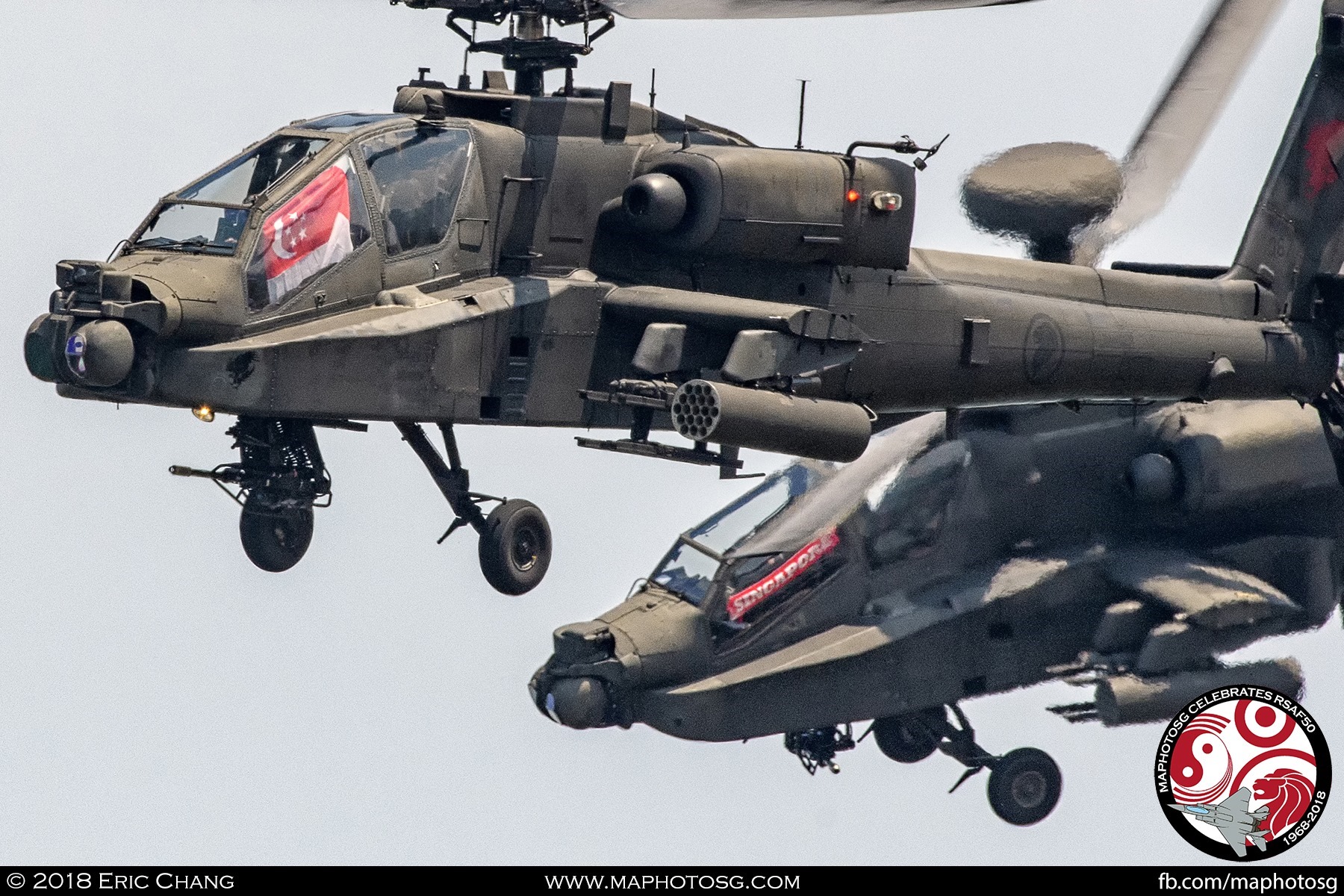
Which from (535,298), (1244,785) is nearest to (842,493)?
(1244,785)

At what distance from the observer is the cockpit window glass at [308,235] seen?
1836cm

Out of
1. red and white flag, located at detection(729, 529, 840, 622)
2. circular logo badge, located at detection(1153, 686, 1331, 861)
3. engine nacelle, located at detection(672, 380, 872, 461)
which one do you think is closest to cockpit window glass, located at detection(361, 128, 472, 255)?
engine nacelle, located at detection(672, 380, 872, 461)

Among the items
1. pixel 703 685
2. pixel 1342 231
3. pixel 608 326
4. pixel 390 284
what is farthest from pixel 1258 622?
pixel 390 284

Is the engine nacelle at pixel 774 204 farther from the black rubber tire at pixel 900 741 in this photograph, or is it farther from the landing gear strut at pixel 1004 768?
the black rubber tire at pixel 900 741

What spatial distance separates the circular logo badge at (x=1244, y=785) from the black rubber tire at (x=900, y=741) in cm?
402

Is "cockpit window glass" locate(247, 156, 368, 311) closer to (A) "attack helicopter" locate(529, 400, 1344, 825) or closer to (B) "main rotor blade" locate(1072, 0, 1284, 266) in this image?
(A) "attack helicopter" locate(529, 400, 1344, 825)

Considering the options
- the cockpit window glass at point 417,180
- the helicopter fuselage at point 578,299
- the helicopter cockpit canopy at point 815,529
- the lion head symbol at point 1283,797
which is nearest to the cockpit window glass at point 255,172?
the helicopter fuselage at point 578,299

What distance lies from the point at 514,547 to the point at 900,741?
7893 millimetres

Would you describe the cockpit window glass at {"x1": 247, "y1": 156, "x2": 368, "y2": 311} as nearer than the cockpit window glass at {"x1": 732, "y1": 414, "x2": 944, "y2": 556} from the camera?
Yes

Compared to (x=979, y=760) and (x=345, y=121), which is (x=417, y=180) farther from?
(x=979, y=760)

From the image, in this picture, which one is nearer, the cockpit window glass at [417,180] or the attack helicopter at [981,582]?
the cockpit window glass at [417,180]

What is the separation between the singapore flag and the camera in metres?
18.4

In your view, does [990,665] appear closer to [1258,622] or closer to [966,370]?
[1258,622]

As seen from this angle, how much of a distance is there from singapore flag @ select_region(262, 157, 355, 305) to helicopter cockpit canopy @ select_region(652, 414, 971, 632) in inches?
255
